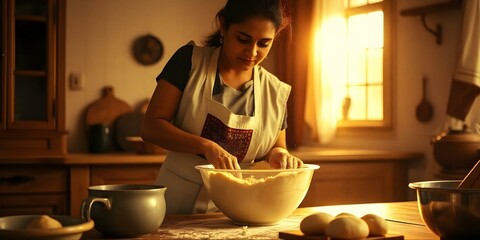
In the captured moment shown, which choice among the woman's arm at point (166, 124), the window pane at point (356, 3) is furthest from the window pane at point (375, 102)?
the woman's arm at point (166, 124)

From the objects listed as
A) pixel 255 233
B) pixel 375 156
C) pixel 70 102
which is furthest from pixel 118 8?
pixel 255 233

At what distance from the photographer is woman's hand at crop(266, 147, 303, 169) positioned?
1.62m

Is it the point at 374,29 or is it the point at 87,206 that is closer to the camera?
the point at 87,206

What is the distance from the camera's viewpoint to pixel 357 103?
156 inches

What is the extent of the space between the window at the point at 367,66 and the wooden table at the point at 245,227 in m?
2.04

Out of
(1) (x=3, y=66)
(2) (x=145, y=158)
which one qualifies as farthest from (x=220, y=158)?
(1) (x=3, y=66)

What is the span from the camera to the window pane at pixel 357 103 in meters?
3.92

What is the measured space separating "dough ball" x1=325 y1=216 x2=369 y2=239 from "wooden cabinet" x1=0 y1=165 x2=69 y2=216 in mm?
2152

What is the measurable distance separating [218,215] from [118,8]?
2.60 meters

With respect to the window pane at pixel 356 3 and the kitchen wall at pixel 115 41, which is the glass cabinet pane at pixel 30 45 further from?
the window pane at pixel 356 3

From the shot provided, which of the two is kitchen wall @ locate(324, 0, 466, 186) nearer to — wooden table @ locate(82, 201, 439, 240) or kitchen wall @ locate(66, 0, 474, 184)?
kitchen wall @ locate(66, 0, 474, 184)

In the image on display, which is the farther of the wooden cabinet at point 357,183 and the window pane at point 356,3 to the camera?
the window pane at point 356,3

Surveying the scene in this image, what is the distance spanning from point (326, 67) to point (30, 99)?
1714 mm

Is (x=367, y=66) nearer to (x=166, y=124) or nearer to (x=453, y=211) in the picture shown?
(x=166, y=124)
